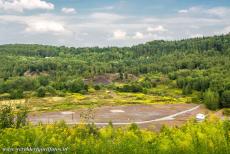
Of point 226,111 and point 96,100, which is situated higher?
point 96,100

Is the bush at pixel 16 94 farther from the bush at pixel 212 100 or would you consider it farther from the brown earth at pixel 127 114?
the bush at pixel 212 100

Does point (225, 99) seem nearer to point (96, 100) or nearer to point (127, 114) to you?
point (127, 114)

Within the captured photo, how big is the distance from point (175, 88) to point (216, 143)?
15562cm

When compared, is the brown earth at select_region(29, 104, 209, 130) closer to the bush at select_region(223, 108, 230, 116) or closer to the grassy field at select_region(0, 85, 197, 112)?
the bush at select_region(223, 108, 230, 116)

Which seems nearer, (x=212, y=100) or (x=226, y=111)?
(x=226, y=111)

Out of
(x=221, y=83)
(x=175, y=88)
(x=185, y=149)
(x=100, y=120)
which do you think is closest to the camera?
(x=185, y=149)

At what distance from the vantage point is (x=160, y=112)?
364 feet

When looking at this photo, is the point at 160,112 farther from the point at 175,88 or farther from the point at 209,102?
the point at 175,88

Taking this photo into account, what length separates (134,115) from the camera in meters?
104

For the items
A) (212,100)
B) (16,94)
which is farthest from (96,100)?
(212,100)

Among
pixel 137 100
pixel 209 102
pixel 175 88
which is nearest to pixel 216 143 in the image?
pixel 209 102

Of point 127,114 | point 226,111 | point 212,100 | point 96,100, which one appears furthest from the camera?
point 96,100

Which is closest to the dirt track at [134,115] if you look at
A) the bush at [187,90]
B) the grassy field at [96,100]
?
the grassy field at [96,100]

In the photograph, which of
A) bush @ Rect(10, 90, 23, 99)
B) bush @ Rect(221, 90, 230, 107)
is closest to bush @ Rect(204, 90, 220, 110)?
bush @ Rect(221, 90, 230, 107)
